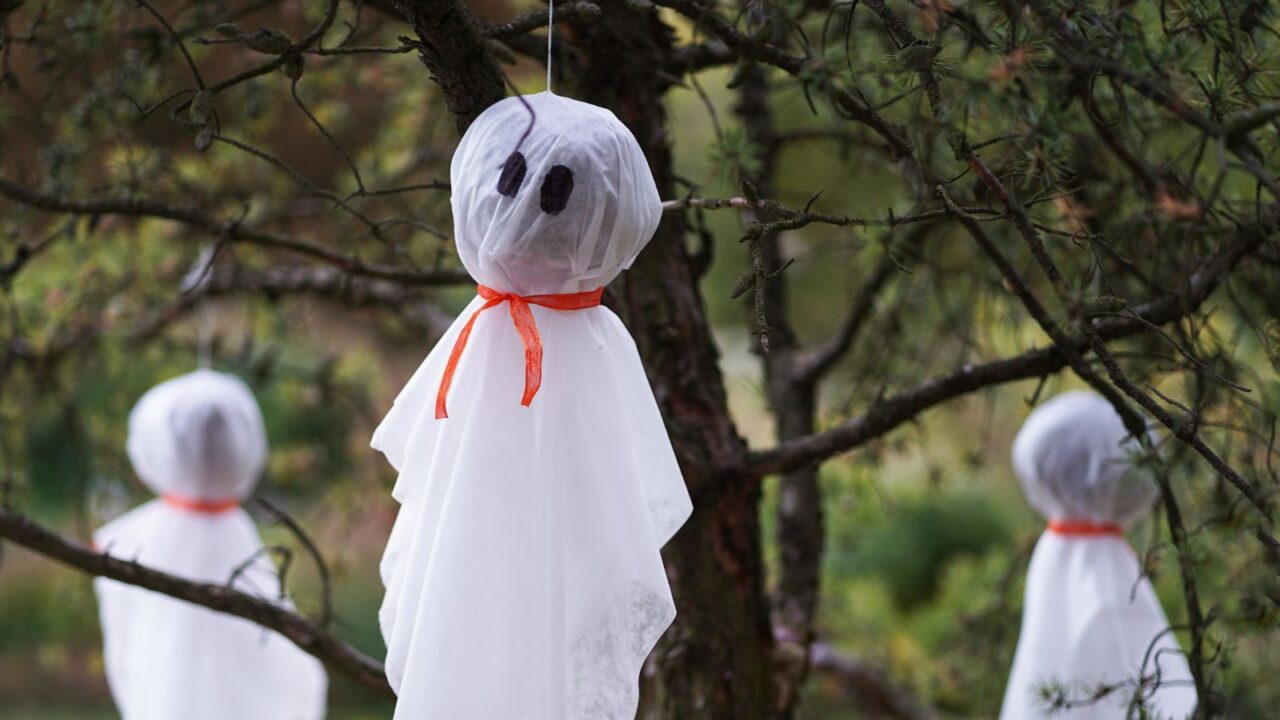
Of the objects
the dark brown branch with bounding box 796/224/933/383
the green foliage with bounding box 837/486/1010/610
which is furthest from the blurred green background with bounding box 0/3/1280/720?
the green foliage with bounding box 837/486/1010/610

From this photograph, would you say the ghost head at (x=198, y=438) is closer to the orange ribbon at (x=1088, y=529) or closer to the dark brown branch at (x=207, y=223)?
the dark brown branch at (x=207, y=223)

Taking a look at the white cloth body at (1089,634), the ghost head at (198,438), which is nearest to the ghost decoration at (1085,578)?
the white cloth body at (1089,634)

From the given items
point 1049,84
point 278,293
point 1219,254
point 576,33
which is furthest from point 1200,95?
point 278,293

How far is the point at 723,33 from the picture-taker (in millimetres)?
1007

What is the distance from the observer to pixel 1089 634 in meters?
1.38

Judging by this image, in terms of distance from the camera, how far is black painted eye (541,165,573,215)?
851mm

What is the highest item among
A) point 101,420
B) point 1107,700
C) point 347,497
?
point 101,420

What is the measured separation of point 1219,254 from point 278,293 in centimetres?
130

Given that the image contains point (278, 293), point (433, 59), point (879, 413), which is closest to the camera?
point (433, 59)

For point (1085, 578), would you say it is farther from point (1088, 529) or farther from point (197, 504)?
point (197, 504)

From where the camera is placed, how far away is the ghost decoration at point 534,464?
867 mm

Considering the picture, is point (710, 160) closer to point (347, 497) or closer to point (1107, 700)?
point (1107, 700)

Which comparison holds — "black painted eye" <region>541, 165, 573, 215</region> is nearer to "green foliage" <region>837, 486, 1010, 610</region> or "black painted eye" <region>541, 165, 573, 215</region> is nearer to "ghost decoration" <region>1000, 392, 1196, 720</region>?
"ghost decoration" <region>1000, 392, 1196, 720</region>

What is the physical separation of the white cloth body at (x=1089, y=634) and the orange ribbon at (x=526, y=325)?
0.70 metres
